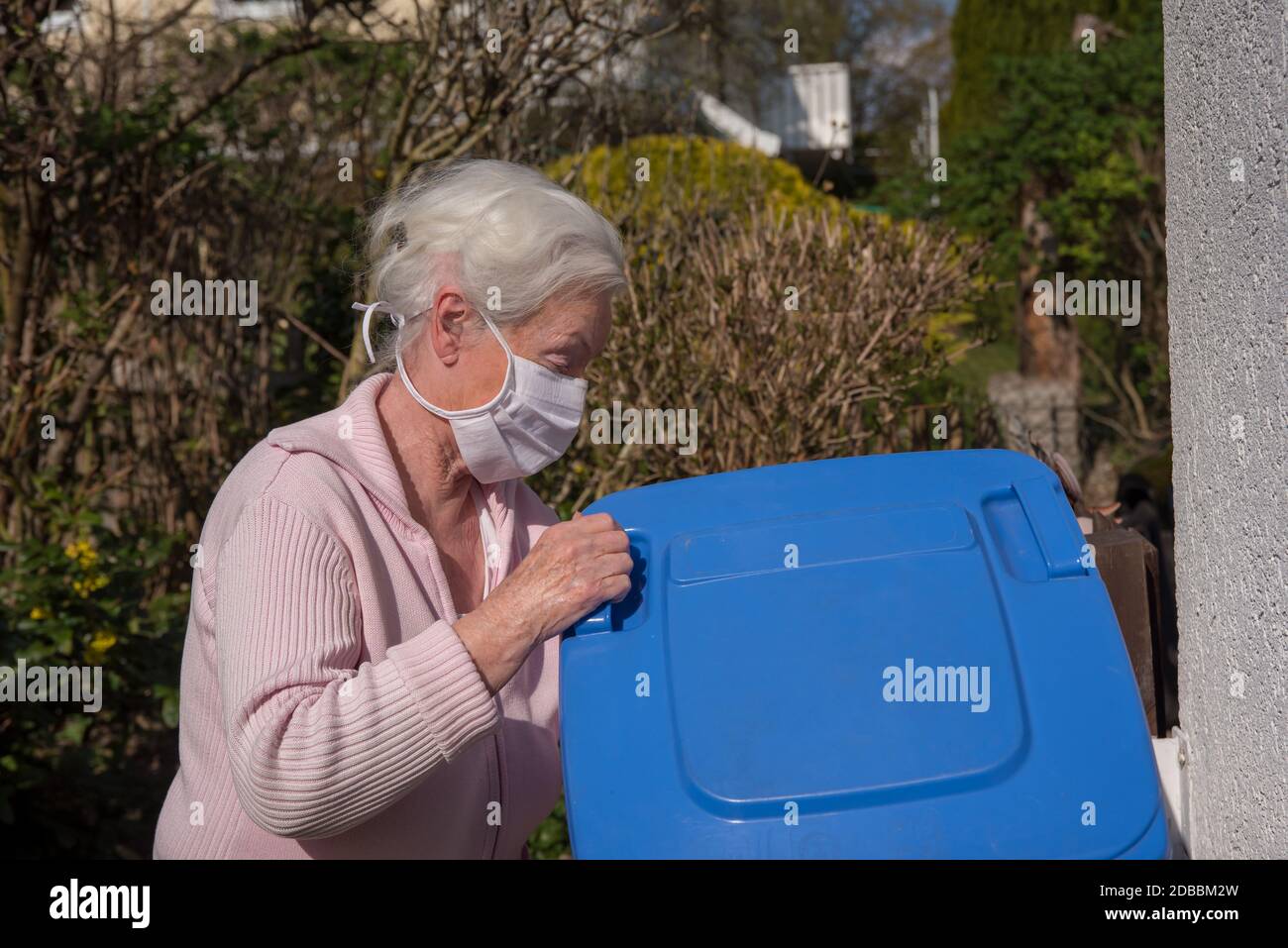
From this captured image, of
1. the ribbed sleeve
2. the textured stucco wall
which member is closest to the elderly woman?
the ribbed sleeve

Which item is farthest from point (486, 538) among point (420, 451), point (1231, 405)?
point (1231, 405)

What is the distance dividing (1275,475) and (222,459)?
13.5ft

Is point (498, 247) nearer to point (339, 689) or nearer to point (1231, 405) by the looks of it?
point (339, 689)

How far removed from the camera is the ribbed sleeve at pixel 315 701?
57.9 inches

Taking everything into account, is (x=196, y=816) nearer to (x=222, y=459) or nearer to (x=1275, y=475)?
(x=1275, y=475)

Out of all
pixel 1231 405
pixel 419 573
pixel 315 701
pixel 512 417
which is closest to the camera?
pixel 315 701

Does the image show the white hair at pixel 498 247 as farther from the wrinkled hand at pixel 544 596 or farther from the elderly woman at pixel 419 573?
the wrinkled hand at pixel 544 596

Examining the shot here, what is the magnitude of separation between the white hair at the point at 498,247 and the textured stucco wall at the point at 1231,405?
804 mm

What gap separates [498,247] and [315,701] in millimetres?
671

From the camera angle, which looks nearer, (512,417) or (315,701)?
(315,701)

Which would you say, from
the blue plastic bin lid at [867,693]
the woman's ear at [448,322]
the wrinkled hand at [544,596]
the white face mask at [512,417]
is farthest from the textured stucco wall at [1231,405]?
the woman's ear at [448,322]

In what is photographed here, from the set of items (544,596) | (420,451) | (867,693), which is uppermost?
(420,451)

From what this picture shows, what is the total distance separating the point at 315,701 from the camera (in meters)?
1.48

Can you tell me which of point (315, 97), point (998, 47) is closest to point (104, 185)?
point (315, 97)
